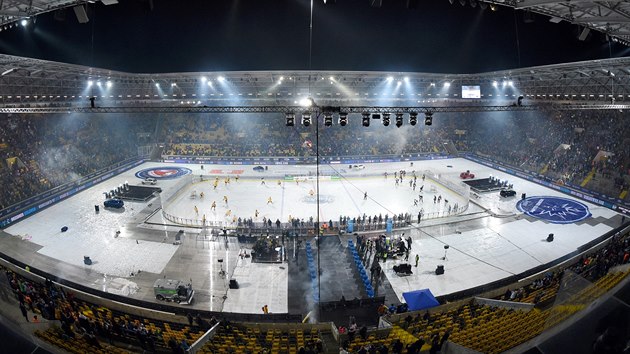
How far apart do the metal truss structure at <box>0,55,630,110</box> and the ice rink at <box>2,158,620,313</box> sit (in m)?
11.3

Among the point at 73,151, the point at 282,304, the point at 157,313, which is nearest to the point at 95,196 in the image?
the point at 73,151

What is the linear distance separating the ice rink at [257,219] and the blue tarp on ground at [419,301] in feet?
8.72

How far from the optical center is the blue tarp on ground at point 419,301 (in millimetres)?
14305

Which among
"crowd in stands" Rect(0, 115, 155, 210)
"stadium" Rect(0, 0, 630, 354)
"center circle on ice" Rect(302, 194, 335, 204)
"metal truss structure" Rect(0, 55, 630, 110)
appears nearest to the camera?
"stadium" Rect(0, 0, 630, 354)

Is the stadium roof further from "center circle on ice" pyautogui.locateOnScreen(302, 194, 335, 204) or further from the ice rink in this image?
"center circle on ice" pyautogui.locateOnScreen(302, 194, 335, 204)

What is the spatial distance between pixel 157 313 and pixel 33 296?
5.48 m

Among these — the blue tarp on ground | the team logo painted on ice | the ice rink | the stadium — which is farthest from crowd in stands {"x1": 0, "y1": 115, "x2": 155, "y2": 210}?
the team logo painted on ice

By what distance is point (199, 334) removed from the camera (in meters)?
12.8

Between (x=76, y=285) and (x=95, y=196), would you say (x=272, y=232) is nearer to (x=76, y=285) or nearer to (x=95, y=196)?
(x=76, y=285)

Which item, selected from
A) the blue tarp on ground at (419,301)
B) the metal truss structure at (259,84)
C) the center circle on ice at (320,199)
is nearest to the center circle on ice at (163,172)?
the metal truss structure at (259,84)

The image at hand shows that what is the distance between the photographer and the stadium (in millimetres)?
12328

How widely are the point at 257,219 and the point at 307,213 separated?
4207 millimetres

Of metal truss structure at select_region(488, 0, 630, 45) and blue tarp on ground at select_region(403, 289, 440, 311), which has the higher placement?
metal truss structure at select_region(488, 0, 630, 45)

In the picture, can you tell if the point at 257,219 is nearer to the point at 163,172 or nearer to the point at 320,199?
the point at 320,199
